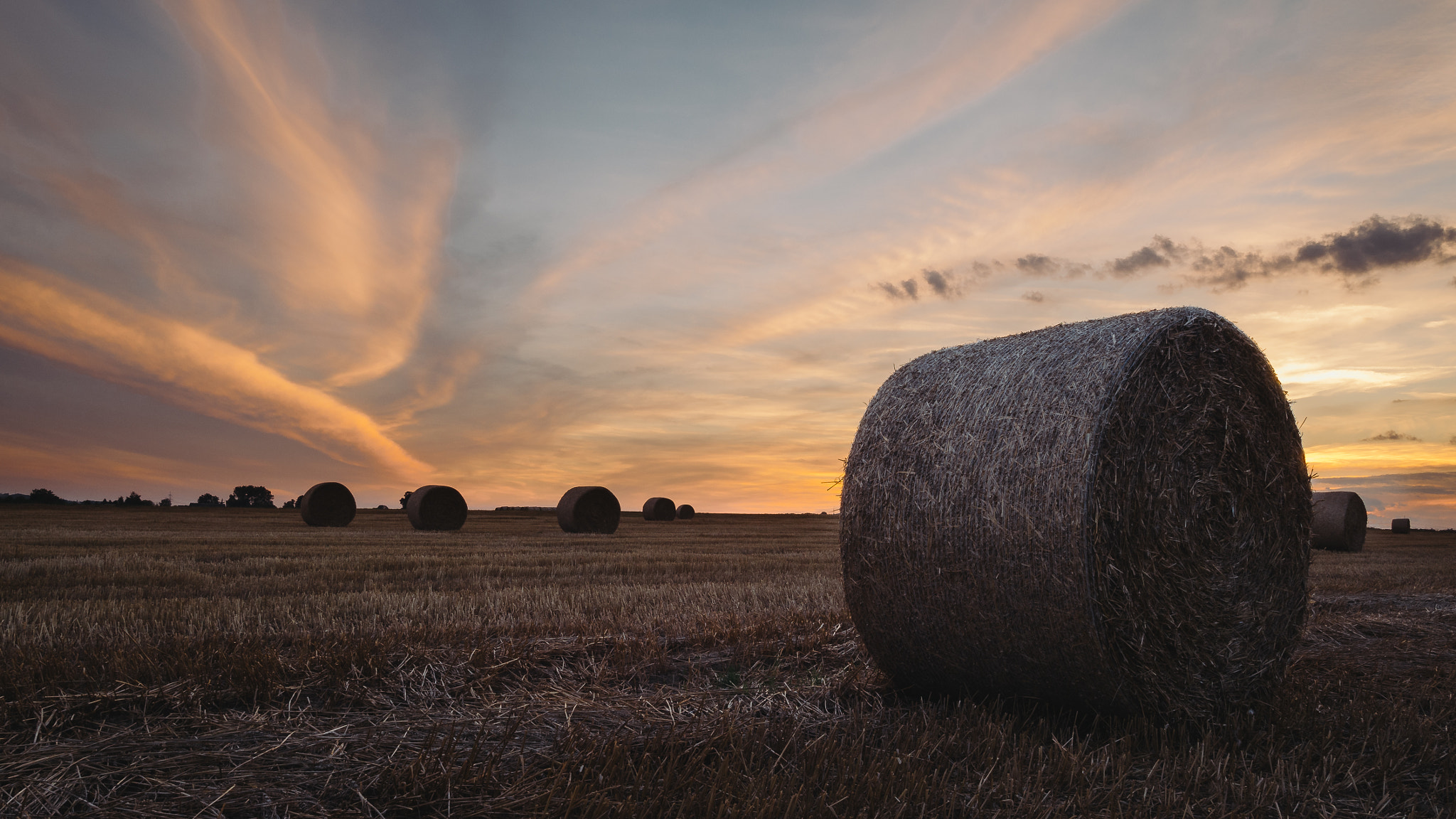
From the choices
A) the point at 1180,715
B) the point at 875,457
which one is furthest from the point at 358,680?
the point at 1180,715

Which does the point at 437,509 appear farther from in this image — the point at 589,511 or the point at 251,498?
the point at 251,498

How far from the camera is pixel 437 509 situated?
2555 cm

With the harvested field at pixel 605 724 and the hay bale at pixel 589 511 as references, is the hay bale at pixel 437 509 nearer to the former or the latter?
the hay bale at pixel 589 511

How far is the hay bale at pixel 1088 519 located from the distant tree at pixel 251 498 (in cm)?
5297

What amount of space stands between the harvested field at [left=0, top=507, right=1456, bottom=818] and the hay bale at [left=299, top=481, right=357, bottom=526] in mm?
20528

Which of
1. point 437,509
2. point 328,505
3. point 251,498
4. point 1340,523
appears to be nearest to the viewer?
point 1340,523

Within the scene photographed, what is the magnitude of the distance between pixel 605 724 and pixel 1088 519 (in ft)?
8.33

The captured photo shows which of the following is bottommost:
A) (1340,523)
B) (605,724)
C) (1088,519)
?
(605,724)

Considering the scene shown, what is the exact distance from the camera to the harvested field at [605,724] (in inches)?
119

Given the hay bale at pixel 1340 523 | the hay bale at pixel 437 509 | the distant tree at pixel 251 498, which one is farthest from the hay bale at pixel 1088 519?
the distant tree at pixel 251 498

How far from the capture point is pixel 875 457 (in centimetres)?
512

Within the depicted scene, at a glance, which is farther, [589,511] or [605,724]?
[589,511]

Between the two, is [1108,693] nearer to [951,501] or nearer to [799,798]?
[951,501]

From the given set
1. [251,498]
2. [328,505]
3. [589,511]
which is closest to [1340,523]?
[589,511]
